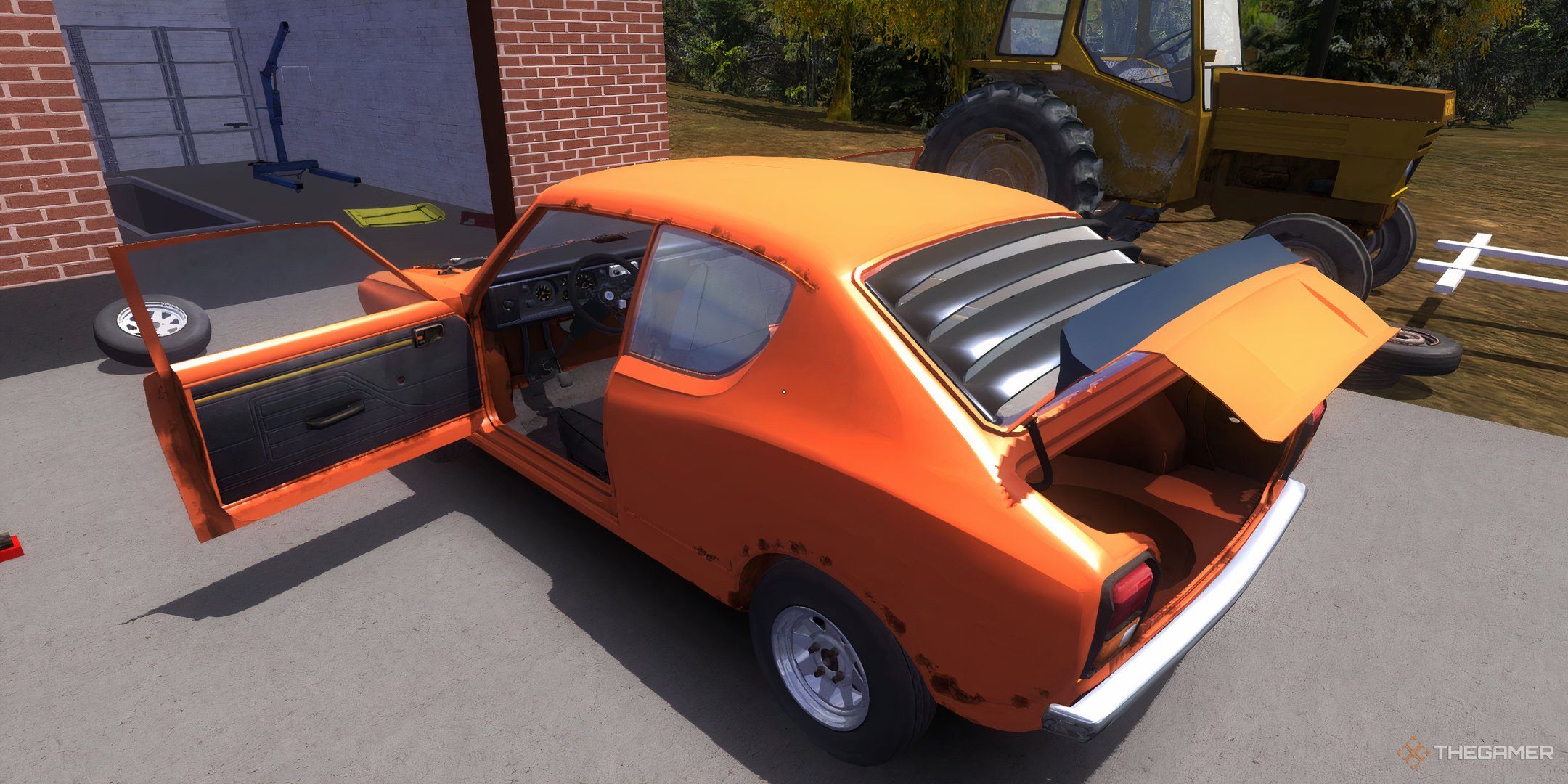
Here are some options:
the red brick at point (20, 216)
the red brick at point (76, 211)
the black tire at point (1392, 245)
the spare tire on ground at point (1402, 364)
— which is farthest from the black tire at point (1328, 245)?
the red brick at point (20, 216)

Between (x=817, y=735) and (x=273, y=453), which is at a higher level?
(x=273, y=453)

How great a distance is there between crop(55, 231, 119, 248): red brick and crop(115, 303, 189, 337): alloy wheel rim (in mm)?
509

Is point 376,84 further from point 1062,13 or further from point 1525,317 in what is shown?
point 1525,317

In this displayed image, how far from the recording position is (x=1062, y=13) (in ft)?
25.5

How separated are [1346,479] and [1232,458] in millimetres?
1963

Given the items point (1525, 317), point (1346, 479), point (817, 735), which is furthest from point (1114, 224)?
point (817, 735)

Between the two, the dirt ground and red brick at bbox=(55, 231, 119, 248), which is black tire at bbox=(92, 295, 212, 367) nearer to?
red brick at bbox=(55, 231, 119, 248)

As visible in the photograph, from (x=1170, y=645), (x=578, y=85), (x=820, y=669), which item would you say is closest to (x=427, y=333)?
(x=820, y=669)

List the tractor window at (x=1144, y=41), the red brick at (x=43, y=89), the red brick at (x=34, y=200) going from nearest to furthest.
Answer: the red brick at (x=43, y=89)
the red brick at (x=34, y=200)
the tractor window at (x=1144, y=41)

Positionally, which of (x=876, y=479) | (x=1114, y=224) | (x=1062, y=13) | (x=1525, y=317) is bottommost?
(x=1525, y=317)

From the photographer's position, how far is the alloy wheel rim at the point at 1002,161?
7730 millimetres

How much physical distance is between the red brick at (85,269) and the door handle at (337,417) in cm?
373

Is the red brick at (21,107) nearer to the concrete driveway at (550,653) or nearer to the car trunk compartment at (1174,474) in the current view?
the concrete driveway at (550,653)

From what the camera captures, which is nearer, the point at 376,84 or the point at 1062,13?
the point at 1062,13
